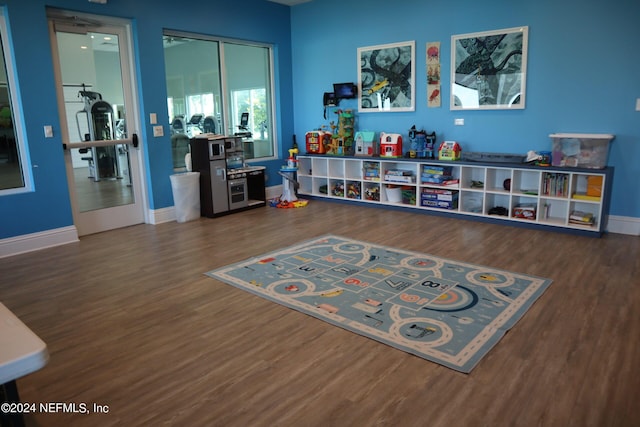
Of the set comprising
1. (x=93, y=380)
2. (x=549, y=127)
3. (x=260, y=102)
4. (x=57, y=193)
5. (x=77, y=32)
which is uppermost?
(x=77, y=32)

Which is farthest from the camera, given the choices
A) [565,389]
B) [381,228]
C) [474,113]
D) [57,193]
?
[474,113]

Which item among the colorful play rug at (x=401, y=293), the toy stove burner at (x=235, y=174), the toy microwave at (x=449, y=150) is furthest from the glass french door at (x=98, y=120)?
the toy microwave at (x=449, y=150)

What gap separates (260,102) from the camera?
755 cm

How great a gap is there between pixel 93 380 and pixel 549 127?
523 centimetres

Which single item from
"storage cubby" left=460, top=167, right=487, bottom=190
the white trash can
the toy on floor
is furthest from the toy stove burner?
"storage cubby" left=460, top=167, right=487, bottom=190

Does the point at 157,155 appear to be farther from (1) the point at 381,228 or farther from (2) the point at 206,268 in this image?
(1) the point at 381,228

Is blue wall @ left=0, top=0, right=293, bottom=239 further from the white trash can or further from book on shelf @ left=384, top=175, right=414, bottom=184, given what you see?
book on shelf @ left=384, top=175, right=414, bottom=184

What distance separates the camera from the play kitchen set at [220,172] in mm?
6176

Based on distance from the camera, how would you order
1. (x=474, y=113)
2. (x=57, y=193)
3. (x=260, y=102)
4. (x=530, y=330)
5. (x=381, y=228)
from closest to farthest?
(x=530, y=330) < (x=57, y=193) < (x=381, y=228) < (x=474, y=113) < (x=260, y=102)

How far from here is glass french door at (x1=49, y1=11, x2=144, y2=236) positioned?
529 cm

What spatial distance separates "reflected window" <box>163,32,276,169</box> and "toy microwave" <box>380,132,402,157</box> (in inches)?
82.5

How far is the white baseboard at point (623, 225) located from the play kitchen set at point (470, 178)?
0.74ft

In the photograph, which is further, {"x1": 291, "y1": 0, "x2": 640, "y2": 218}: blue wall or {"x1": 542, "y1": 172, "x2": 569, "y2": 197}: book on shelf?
{"x1": 542, "y1": 172, "x2": 569, "y2": 197}: book on shelf

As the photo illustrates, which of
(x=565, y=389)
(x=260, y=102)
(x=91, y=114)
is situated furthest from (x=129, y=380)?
(x=260, y=102)
